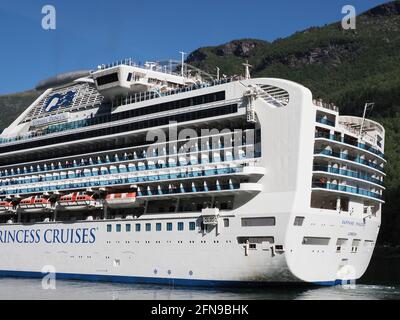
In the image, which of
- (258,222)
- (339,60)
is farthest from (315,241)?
(339,60)

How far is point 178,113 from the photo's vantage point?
3350 centimetres

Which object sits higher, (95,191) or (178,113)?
(178,113)

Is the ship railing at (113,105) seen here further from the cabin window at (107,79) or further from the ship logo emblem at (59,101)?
the ship logo emblem at (59,101)

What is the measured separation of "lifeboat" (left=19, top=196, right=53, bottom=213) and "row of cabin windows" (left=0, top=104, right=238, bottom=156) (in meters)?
4.09

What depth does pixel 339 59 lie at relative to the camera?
159m

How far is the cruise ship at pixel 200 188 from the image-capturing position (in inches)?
1142

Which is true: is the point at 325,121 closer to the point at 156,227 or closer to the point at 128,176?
the point at 156,227

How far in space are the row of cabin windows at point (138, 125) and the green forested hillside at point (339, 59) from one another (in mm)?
76071

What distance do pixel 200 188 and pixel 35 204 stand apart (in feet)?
43.7

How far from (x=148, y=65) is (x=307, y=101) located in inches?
532

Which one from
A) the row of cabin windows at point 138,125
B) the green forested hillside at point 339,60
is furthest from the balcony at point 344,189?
the green forested hillside at point 339,60

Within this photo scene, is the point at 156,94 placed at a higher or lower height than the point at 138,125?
higher
